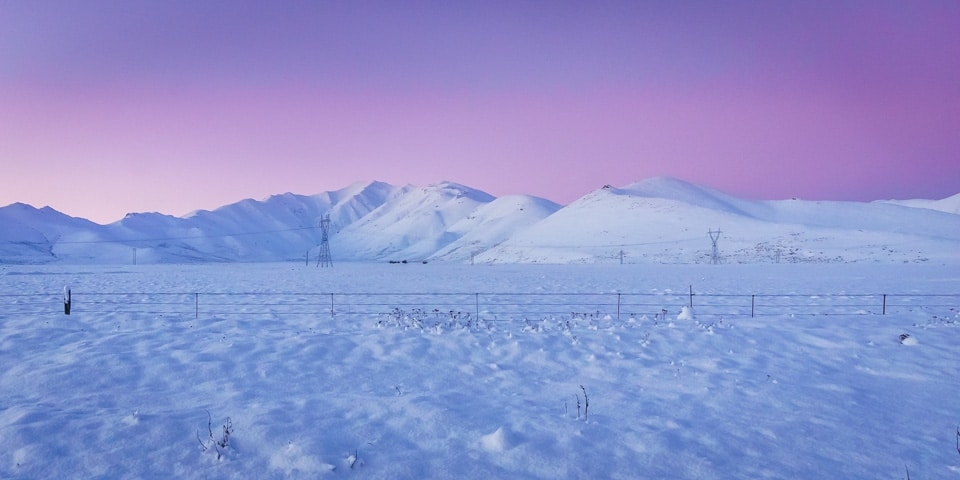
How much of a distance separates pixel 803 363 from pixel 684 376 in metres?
3.57

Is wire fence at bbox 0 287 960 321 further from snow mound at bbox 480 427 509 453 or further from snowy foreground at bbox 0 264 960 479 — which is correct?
snow mound at bbox 480 427 509 453

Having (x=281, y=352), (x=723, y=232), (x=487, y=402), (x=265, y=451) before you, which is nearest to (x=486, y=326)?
A: (x=281, y=352)

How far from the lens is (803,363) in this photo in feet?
45.8

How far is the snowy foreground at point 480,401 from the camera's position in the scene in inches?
312

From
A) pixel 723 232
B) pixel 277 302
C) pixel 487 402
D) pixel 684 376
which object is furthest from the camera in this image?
pixel 723 232

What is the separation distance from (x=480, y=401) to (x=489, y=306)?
16327 mm

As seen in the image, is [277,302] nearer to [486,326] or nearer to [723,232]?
[486,326]

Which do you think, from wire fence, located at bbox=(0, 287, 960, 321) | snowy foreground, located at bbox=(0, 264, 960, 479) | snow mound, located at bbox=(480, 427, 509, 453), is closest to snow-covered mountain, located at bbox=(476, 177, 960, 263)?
wire fence, located at bbox=(0, 287, 960, 321)

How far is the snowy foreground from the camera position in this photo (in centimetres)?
793

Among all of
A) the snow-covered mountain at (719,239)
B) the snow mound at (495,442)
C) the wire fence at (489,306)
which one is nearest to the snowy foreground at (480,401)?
the snow mound at (495,442)

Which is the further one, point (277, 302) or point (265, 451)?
point (277, 302)

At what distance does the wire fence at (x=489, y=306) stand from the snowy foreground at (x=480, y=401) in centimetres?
416

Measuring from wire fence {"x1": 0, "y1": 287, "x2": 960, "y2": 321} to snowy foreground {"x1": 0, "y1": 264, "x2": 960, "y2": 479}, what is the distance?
164 inches

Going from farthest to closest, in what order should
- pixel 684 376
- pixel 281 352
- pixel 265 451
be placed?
pixel 281 352 < pixel 684 376 < pixel 265 451
